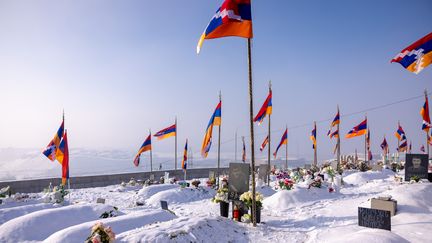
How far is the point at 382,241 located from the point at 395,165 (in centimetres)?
2950

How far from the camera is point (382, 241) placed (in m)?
6.70

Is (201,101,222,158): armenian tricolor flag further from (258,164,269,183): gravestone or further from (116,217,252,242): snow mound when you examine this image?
(116,217,252,242): snow mound

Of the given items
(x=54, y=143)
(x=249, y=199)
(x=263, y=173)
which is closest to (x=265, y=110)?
(x=263, y=173)

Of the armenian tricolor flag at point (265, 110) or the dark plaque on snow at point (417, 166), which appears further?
the armenian tricolor flag at point (265, 110)

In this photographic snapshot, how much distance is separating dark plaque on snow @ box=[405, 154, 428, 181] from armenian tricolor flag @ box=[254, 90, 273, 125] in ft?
29.0

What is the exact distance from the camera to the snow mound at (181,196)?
65.8 ft

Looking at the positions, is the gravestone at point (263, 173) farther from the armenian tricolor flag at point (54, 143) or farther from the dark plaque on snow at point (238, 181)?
the armenian tricolor flag at point (54, 143)

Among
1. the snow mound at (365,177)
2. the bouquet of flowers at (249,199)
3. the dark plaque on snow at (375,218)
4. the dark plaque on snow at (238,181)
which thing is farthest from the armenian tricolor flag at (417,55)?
the snow mound at (365,177)

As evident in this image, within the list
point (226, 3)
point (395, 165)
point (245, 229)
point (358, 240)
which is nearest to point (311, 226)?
point (245, 229)

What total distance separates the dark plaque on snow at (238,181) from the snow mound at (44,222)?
580 centimetres

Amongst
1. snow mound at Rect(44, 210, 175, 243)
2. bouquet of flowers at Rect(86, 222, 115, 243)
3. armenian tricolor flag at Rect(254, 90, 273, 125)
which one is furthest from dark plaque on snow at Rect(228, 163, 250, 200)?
bouquet of flowers at Rect(86, 222, 115, 243)

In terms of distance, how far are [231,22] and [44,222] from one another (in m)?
10.6

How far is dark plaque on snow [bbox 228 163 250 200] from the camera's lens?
1265cm

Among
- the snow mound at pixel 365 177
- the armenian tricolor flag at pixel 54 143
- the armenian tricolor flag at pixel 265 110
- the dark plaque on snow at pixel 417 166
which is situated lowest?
the snow mound at pixel 365 177
